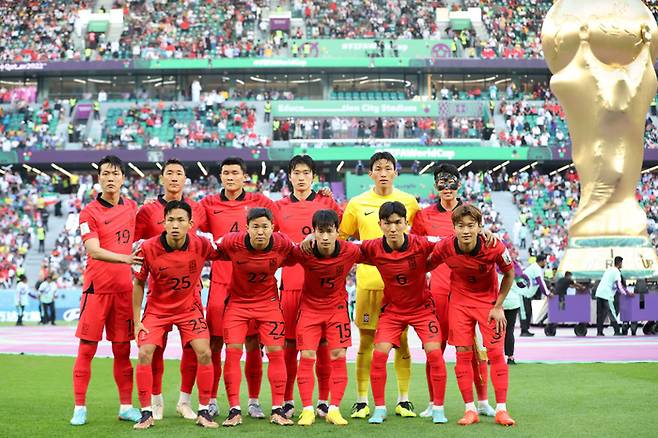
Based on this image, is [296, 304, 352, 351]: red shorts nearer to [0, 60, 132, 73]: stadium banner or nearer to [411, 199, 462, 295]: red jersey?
[411, 199, 462, 295]: red jersey

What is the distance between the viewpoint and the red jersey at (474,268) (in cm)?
782

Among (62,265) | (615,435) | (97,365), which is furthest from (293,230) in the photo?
(62,265)

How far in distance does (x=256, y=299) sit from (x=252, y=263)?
0.34m

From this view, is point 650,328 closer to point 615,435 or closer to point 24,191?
point 615,435

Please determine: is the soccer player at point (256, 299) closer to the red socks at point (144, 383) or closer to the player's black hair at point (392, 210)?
the red socks at point (144, 383)

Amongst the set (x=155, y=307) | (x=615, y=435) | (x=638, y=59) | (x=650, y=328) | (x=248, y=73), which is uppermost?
(x=248, y=73)

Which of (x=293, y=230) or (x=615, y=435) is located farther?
(x=293, y=230)

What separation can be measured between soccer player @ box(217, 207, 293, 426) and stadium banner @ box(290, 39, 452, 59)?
47545 millimetres

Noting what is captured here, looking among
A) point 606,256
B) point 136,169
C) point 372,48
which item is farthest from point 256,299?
point 372,48

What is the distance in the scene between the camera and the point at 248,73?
56250mm

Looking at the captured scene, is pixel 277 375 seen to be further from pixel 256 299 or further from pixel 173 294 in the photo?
pixel 173 294

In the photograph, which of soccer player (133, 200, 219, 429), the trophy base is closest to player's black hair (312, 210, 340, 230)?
soccer player (133, 200, 219, 429)

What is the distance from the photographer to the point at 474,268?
7891 mm

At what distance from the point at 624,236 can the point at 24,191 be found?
30.9 metres
